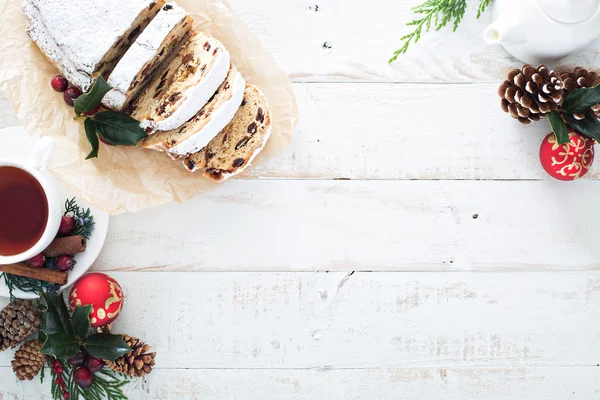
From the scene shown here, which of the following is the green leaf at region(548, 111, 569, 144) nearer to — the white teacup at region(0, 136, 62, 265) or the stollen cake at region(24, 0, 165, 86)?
the stollen cake at region(24, 0, 165, 86)

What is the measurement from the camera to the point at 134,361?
1.28 m

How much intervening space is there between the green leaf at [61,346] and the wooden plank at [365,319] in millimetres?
119

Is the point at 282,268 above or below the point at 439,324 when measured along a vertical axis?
above

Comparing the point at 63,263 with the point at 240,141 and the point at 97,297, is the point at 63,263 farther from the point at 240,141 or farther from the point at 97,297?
the point at 240,141

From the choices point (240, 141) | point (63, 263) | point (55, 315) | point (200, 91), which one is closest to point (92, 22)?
point (200, 91)

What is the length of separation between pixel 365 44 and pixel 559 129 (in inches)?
16.8

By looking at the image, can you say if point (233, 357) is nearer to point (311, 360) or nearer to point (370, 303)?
point (311, 360)

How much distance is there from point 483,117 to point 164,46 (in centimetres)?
68

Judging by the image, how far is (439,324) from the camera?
136 cm

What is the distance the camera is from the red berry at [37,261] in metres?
1.22

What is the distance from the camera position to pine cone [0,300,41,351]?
1.25 m

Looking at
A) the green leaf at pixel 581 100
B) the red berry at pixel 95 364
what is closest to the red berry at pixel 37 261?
the red berry at pixel 95 364

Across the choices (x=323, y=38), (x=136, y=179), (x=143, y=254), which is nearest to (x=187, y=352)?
(x=143, y=254)

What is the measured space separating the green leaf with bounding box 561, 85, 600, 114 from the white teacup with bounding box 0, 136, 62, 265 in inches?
39.1
